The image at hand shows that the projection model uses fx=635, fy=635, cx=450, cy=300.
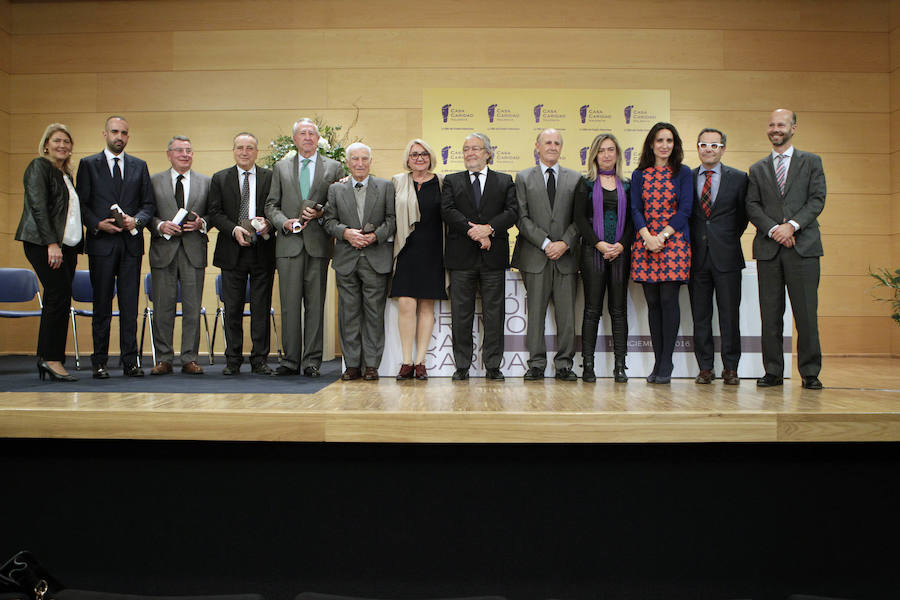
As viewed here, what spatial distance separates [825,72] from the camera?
6.81 metres

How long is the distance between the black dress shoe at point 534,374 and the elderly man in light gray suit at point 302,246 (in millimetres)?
1315

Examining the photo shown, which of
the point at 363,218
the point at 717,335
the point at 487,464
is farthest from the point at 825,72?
the point at 487,464

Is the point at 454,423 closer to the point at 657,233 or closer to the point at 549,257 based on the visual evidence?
the point at 549,257

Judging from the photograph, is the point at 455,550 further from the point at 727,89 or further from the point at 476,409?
the point at 727,89

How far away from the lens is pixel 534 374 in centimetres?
368

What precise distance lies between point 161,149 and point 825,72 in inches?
284

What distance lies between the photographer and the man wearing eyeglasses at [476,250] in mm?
3652

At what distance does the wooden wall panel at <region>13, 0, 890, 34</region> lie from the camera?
6762 mm

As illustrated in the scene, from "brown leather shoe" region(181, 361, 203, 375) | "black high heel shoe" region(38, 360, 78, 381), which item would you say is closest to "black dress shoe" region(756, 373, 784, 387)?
"brown leather shoe" region(181, 361, 203, 375)

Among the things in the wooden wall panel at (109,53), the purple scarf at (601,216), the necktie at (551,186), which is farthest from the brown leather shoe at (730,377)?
the wooden wall panel at (109,53)

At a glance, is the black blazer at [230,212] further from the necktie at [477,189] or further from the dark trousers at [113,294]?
the necktie at [477,189]

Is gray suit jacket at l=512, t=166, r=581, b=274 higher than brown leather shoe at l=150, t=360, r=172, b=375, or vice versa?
gray suit jacket at l=512, t=166, r=581, b=274

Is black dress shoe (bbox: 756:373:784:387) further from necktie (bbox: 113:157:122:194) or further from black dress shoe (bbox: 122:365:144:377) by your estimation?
necktie (bbox: 113:157:122:194)

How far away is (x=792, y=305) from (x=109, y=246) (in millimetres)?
3920
